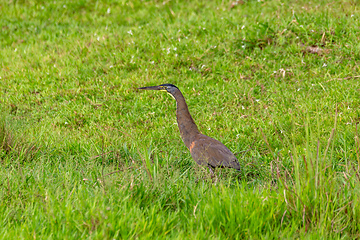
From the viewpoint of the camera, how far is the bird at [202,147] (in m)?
4.14

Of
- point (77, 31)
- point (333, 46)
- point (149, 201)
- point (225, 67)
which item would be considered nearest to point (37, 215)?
point (149, 201)

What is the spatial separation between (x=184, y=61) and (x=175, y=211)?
475 cm

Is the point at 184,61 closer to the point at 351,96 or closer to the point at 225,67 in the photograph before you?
the point at 225,67

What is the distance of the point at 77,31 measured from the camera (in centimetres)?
961

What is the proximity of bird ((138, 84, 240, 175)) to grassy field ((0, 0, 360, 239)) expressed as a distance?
15 cm

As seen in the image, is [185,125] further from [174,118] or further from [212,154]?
[174,118]

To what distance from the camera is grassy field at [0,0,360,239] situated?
2.95m

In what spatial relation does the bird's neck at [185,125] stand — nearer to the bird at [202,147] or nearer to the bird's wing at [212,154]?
the bird at [202,147]

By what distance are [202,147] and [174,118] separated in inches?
71.4

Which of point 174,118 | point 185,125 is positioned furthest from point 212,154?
point 174,118

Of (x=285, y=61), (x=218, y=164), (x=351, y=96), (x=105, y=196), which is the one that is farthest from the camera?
(x=285, y=61)

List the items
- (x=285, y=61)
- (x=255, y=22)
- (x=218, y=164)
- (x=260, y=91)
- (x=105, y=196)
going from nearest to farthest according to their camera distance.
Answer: (x=105, y=196) → (x=218, y=164) → (x=260, y=91) → (x=285, y=61) → (x=255, y=22)

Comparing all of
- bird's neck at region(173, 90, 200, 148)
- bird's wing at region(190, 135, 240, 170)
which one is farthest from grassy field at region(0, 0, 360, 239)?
bird's neck at region(173, 90, 200, 148)

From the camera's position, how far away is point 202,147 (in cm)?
432
